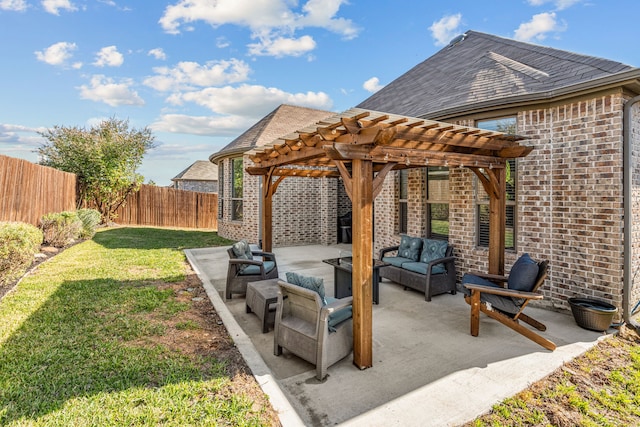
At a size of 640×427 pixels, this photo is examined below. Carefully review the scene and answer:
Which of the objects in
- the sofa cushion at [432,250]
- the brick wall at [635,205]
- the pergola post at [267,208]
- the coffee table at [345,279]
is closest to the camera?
the brick wall at [635,205]

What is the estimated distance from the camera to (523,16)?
306 inches

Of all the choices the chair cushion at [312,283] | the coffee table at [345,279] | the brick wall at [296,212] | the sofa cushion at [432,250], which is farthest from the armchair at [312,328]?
the brick wall at [296,212]

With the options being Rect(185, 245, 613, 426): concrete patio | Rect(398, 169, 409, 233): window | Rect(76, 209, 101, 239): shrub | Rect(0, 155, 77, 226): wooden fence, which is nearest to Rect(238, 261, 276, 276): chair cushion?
Rect(185, 245, 613, 426): concrete patio

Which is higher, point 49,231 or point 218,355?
point 49,231

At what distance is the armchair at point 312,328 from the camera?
132 inches

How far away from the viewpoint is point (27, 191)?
31.7 ft

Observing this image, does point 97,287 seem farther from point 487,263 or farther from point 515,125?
point 515,125

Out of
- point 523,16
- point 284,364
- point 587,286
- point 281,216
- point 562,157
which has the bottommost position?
point 284,364

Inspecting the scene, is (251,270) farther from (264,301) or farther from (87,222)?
(87,222)

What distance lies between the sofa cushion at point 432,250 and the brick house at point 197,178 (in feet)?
89.9

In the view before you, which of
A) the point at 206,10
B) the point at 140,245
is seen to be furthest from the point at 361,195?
the point at 140,245

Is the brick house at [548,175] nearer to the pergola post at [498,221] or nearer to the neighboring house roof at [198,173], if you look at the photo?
the pergola post at [498,221]

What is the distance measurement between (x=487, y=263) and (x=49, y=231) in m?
12.3

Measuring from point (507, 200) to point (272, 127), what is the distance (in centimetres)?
978
